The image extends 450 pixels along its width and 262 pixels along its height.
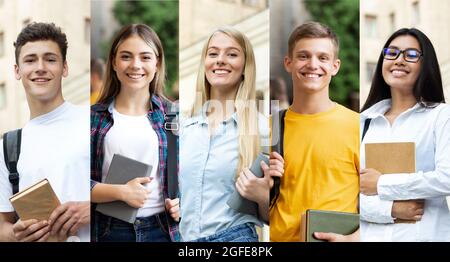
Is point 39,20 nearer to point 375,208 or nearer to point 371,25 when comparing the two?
point 371,25

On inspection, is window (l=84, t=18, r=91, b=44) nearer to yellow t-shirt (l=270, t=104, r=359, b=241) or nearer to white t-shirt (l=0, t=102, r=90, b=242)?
white t-shirt (l=0, t=102, r=90, b=242)

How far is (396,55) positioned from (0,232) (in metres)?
3.76

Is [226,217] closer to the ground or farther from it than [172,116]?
closer to the ground

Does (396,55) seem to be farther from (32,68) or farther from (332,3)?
(32,68)

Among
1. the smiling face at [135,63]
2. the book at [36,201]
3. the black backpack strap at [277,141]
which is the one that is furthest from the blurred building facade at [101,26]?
the black backpack strap at [277,141]

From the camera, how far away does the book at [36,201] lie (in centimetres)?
731

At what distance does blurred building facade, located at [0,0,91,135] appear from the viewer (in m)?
7.32

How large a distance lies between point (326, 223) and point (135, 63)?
2116 millimetres

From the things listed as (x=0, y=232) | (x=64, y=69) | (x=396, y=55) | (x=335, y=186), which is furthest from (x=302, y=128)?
(x=0, y=232)

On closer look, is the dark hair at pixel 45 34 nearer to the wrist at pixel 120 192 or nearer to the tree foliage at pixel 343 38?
the wrist at pixel 120 192

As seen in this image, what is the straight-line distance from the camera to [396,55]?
24.1 feet

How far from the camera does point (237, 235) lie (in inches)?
287

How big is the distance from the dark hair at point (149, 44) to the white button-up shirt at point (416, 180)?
1776 mm
